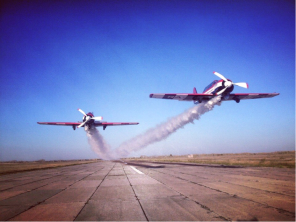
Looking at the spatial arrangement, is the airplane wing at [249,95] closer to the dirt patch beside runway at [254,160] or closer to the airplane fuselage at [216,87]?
the airplane fuselage at [216,87]

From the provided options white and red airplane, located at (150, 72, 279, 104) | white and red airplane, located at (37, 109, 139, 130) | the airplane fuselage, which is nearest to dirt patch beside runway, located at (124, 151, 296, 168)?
white and red airplane, located at (150, 72, 279, 104)

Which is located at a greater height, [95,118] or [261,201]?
[95,118]

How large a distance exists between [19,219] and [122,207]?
3481mm

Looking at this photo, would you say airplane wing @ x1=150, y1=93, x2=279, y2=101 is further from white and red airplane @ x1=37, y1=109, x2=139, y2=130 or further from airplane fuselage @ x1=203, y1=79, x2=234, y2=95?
white and red airplane @ x1=37, y1=109, x2=139, y2=130

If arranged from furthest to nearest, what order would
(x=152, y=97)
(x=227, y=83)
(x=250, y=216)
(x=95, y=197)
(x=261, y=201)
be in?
(x=152, y=97) < (x=227, y=83) < (x=95, y=197) < (x=261, y=201) < (x=250, y=216)

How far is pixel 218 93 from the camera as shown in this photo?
28094 millimetres

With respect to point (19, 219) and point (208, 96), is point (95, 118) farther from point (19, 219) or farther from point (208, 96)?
point (19, 219)

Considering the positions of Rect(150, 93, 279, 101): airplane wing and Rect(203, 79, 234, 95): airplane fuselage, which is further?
Rect(150, 93, 279, 101): airplane wing

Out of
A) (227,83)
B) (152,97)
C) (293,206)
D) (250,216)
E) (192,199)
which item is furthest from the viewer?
(152,97)

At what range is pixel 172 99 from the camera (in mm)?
30625

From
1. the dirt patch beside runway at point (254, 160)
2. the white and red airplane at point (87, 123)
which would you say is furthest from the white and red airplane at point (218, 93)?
the white and red airplane at point (87, 123)

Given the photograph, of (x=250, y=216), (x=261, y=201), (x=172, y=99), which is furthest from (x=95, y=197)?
(x=172, y=99)

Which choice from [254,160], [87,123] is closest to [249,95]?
[254,160]

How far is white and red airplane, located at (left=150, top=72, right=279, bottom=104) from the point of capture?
26814mm
